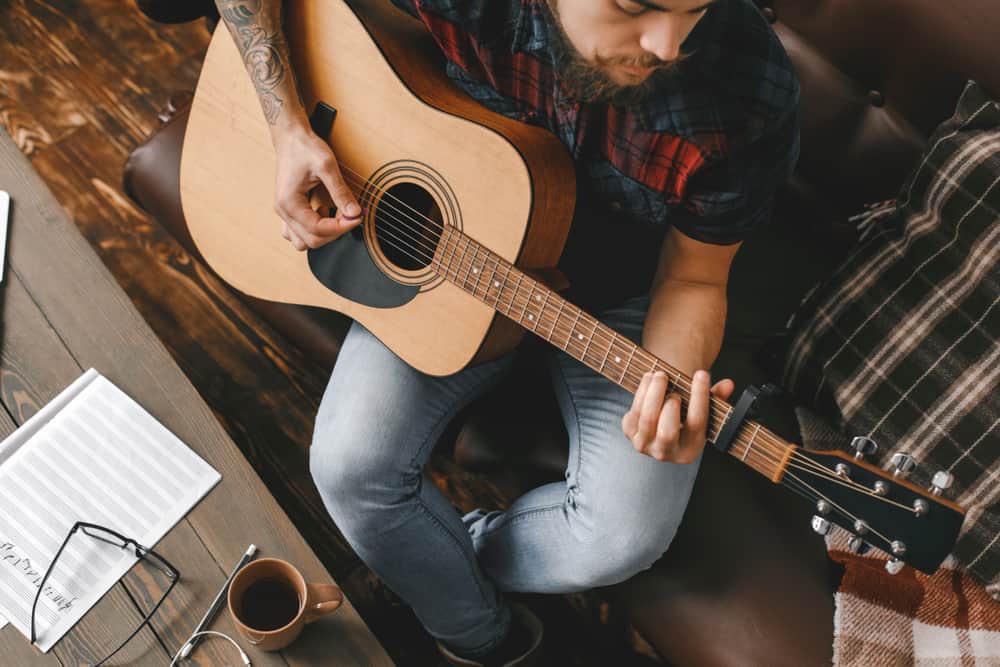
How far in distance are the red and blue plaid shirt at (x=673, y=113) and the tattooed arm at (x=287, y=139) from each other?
216 mm

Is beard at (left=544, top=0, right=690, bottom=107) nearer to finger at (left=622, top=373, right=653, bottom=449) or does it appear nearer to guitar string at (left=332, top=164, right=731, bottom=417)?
guitar string at (left=332, top=164, right=731, bottom=417)

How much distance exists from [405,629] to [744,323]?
2.66ft

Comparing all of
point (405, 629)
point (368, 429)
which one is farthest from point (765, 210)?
point (405, 629)

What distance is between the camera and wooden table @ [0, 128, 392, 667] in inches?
35.4

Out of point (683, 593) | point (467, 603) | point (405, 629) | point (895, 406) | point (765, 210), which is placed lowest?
point (405, 629)

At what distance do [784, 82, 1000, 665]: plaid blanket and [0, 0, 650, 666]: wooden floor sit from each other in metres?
0.53

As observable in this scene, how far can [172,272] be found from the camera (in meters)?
1.73

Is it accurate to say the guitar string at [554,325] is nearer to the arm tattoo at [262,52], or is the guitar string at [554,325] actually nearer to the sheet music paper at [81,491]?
the arm tattoo at [262,52]

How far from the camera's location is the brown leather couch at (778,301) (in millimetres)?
1087

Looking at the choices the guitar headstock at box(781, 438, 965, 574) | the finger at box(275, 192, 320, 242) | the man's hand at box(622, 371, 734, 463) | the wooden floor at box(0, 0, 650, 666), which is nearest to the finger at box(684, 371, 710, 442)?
the man's hand at box(622, 371, 734, 463)

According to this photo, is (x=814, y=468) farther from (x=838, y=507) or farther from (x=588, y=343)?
(x=588, y=343)

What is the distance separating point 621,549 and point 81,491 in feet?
2.34

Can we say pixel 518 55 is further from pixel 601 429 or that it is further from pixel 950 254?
pixel 950 254

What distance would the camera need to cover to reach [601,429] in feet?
3.68
